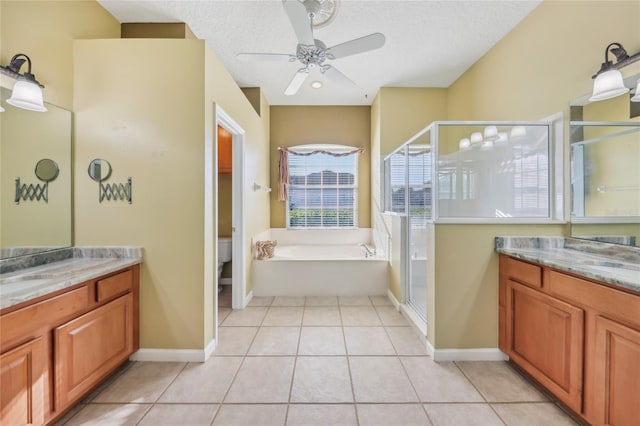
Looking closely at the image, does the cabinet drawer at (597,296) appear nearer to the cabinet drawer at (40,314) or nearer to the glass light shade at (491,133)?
the glass light shade at (491,133)

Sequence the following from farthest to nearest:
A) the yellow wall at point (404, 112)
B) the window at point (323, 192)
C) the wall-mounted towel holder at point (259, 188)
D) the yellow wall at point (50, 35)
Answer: the window at point (323, 192), the yellow wall at point (404, 112), the wall-mounted towel holder at point (259, 188), the yellow wall at point (50, 35)

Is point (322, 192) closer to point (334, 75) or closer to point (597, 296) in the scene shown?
point (334, 75)

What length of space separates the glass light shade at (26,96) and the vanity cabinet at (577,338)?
3.33m

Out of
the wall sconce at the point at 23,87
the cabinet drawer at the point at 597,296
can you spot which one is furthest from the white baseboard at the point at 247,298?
the cabinet drawer at the point at 597,296

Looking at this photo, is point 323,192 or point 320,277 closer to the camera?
point 320,277

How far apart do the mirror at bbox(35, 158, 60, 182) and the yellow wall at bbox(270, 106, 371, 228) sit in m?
3.07

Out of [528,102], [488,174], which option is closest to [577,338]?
[488,174]

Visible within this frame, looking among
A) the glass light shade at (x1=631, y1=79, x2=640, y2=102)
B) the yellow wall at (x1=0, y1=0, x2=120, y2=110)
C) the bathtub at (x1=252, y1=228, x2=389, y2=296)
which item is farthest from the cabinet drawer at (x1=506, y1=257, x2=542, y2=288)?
the yellow wall at (x1=0, y1=0, x2=120, y2=110)

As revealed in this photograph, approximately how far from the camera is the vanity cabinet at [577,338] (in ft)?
4.23

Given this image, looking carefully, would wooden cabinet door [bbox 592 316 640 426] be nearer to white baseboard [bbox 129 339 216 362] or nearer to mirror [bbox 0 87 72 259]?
white baseboard [bbox 129 339 216 362]

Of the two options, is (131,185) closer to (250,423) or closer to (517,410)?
(250,423)

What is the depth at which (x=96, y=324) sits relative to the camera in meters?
1.76

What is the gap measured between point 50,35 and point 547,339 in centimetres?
390

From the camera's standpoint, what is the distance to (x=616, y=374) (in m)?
1.33
